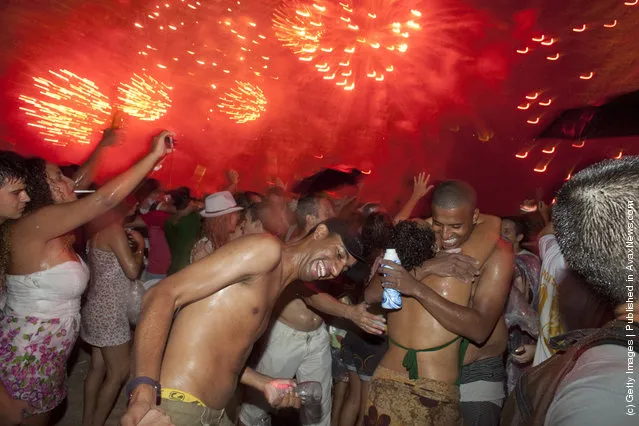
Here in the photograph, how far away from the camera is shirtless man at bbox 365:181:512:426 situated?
3.12 metres

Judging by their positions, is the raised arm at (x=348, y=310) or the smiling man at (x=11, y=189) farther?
the raised arm at (x=348, y=310)

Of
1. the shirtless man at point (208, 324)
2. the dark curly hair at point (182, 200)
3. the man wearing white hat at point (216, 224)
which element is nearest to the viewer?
the shirtless man at point (208, 324)

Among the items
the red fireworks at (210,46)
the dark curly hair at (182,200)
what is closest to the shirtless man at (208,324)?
the dark curly hair at (182,200)

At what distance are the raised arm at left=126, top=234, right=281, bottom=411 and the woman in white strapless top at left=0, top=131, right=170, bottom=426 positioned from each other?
3.64ft

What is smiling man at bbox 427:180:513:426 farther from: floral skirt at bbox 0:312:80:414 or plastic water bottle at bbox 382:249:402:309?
floral skirt at bbox 0:312:80:414

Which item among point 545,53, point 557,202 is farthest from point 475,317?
point 545,53

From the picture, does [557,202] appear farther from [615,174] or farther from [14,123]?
[14,123]

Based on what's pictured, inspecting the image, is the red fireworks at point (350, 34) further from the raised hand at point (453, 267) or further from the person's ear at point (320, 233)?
the person's ear at point (320, 233)

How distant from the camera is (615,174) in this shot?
51.6 inches

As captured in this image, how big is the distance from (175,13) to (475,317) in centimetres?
1125

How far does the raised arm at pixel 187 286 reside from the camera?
2.19 m

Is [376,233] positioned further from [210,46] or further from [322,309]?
[210,46]

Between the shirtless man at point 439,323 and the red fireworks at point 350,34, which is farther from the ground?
the red fireworks at point 350,34

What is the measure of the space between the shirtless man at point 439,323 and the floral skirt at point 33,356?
87.3 inches
